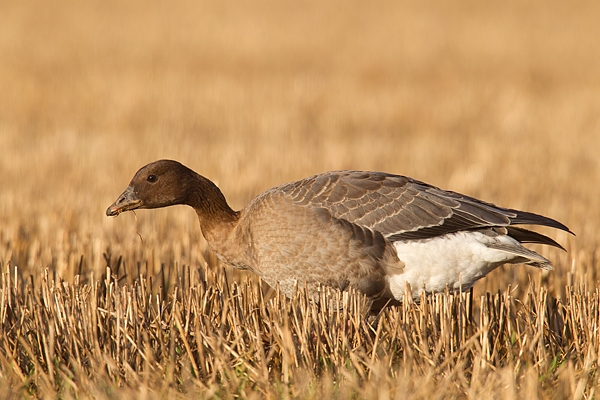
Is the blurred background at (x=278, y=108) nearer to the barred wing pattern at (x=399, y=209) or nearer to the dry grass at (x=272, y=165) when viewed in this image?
the dry grass at (x=272, y=165)

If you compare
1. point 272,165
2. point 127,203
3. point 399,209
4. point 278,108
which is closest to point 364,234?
point 399,209

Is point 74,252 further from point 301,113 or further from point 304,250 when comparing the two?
point 301,113

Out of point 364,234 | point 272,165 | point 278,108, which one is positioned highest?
point 278,108

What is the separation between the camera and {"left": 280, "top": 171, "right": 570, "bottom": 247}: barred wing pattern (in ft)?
18.2

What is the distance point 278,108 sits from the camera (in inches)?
595

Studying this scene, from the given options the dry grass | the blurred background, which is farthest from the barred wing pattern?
the blurred background

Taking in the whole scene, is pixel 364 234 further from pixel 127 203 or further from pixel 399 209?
pixel 127 203

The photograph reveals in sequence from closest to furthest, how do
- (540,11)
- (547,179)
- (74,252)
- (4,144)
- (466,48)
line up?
(74,252), (547,179), (4,144), (466,48), (540,11)

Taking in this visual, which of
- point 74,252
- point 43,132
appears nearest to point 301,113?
point 43,132

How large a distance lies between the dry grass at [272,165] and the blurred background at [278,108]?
6cm

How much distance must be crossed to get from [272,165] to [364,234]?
5.97 m

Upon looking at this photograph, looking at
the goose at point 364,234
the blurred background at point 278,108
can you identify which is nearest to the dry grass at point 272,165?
the blurred background at point 278,108

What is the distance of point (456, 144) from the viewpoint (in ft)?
42.9

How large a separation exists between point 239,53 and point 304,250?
13492 millimetres
